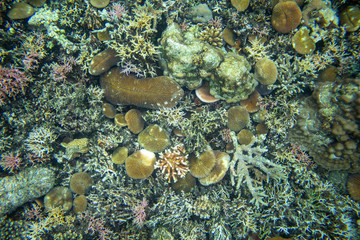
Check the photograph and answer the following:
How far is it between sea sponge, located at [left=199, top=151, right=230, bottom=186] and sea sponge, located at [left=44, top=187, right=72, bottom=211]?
321 cm

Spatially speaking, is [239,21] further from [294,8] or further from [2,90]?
[2,90]

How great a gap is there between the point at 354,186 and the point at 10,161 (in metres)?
8.05

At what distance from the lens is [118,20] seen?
394 cm

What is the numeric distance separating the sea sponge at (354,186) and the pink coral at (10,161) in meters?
7.81

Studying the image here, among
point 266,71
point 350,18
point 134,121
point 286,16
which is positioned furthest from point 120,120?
point 350,18

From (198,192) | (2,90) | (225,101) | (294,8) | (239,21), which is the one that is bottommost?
(198,192)

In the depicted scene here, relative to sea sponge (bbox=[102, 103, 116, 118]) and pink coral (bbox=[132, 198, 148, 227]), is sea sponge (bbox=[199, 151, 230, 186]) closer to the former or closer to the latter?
pink coral (bbox=[132, 198, 148, 227])

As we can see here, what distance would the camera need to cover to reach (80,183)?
4.21 m

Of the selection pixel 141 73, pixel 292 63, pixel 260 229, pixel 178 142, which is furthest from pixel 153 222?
pixel 292 63

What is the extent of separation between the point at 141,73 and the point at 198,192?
10.1 ft

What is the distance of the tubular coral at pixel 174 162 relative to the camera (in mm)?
3904

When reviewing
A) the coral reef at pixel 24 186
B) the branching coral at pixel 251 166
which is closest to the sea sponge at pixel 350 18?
the branching coral at pixel 251 166

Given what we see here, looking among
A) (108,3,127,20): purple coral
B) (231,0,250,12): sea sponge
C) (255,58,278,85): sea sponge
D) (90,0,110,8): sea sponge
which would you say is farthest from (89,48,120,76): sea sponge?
(255,58,278,85): sea sponge

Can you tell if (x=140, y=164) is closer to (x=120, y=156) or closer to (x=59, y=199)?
(x=120, y=156)
